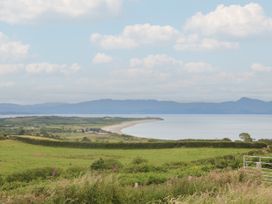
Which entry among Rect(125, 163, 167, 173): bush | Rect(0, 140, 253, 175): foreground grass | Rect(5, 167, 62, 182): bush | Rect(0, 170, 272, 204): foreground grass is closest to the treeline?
Rect(0, 140, 253, 175): foreground grass

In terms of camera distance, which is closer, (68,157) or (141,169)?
(141,169)

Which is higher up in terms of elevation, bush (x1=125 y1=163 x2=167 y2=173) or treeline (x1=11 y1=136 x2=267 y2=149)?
treeline (x1=11 y1=136 x2=267 y2=149)

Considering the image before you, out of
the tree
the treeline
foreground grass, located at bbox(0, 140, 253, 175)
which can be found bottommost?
foreground grass, located at bbox(0, 140, 253, 175)

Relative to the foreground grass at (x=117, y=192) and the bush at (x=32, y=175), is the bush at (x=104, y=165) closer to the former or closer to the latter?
the bush at (x=32, y=175)

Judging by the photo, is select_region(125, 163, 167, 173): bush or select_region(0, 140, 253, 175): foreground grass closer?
select_region(125, 163, 167, 173): bush

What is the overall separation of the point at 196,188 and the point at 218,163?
1814 centimetres

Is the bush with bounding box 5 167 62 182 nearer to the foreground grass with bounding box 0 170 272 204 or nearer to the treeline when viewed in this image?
the foreground grass with bounding box 0 170 272 204

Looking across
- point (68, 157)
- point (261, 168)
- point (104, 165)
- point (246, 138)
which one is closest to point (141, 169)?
point (104, 165)

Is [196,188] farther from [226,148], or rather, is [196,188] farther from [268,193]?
[226,148]

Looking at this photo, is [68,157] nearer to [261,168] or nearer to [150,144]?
[150,144]

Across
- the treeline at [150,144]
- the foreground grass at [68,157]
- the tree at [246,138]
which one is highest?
the tree at [246,138]

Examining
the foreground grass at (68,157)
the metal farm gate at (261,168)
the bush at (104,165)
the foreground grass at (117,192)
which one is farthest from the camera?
the foreground grass at (68,157)

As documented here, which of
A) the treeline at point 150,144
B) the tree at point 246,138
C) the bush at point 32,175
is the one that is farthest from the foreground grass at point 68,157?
the tree at point 246,138

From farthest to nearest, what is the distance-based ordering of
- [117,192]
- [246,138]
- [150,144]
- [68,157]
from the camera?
[246,138] → [150,144] → [68,157] → [117,192]
